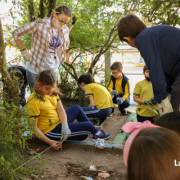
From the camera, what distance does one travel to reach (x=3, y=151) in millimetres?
1569

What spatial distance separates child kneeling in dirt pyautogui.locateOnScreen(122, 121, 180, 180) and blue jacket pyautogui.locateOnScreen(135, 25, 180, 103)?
3.24 feet

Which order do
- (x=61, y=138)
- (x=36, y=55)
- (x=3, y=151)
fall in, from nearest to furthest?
(x=3, y=151) → (x=61, y=138) → (x=36, y=55)

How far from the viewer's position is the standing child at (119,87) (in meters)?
4.56

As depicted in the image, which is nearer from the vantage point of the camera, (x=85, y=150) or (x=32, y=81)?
(x=85, y=150)

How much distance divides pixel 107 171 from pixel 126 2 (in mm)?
3325

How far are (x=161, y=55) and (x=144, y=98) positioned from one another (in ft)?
5.09

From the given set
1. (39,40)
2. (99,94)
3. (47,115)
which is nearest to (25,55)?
(39,40)

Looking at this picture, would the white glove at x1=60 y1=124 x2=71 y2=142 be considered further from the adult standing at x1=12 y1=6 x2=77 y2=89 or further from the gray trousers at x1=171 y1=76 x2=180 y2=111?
the gray trousers at x1=171 y1=76 x2=180 y2=111

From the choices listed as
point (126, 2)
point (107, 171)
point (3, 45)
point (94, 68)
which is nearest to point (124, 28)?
point (3, 45)

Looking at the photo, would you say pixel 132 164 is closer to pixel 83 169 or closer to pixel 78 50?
pixel 83 169

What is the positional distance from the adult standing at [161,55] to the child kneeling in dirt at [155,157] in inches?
38.9

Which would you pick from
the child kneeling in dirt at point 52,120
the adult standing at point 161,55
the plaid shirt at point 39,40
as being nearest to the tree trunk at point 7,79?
the child kneeling in dirt at point 52,120

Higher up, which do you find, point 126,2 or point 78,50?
point 126,2

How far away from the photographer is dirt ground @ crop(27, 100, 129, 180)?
81.9 inches
